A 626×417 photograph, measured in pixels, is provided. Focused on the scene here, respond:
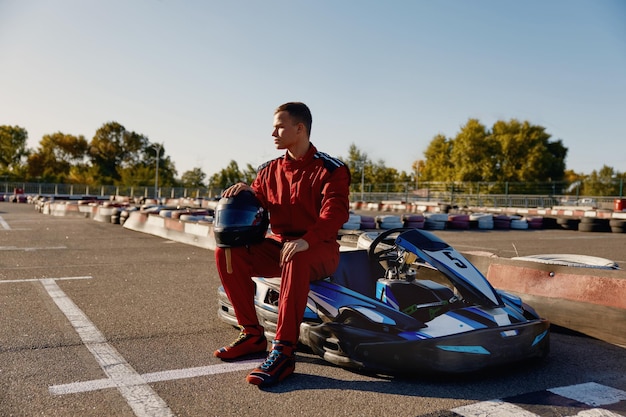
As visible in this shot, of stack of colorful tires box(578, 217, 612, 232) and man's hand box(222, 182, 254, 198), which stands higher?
man's hand box(222, 182, 254, 198)

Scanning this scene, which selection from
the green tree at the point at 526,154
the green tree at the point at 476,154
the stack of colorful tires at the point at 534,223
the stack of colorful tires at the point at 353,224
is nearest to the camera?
the stack of colorful tires at the point at 353,224

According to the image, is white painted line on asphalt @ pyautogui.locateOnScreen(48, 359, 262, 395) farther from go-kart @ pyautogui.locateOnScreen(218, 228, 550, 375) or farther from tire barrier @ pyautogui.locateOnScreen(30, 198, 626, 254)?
tire barrier @ pyautogui.locateOnScreen(30, 198, 626, 254)

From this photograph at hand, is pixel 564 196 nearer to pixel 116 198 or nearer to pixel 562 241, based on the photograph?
pixel 562 241

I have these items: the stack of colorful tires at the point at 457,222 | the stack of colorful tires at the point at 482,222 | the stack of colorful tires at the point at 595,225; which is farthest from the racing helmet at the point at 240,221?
the stack of colorful tires at the point at 595,225

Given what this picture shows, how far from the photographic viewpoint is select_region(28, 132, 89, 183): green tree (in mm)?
67812

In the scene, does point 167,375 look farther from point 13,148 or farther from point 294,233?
point 13,148

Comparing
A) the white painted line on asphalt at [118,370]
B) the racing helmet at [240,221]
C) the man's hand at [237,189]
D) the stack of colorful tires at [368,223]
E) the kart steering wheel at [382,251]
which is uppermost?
the man's hand at [237,189]

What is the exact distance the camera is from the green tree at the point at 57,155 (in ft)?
222

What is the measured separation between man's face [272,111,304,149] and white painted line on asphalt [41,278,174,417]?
1541 mm

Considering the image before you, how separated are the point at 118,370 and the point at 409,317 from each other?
1611mm

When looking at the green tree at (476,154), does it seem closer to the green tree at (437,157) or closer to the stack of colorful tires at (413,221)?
the green tree at (437,157)

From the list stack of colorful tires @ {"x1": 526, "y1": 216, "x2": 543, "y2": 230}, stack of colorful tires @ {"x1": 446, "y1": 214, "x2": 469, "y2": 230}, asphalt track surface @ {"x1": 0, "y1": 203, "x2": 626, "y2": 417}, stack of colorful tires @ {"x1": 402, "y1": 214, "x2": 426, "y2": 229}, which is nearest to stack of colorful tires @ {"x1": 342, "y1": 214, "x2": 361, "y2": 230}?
stack of colorful tires @ {"x1": 402, "y1": 214, "x2": 426, "y2": 229}

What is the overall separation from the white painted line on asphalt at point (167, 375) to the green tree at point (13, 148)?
73.7m

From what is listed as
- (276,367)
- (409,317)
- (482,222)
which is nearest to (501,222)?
(482,222)
